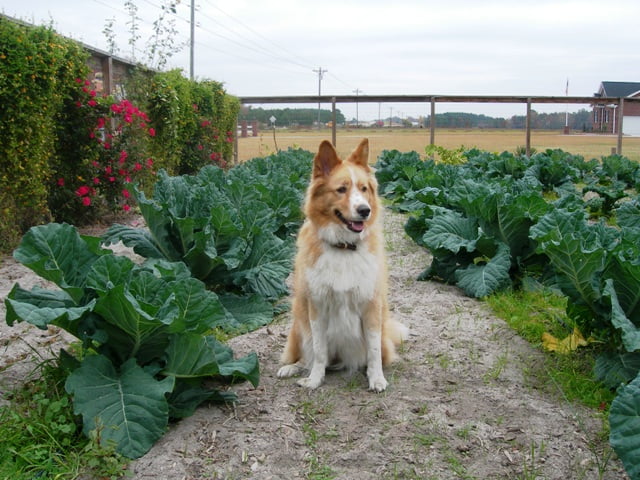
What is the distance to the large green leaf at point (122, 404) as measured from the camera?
8.90 feet

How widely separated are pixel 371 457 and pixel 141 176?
6809 millimetres

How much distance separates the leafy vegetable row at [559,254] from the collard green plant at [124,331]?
1884 mm

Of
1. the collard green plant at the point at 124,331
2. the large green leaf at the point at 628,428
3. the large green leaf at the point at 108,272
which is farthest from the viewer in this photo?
the large green leaf at the point at 108,272

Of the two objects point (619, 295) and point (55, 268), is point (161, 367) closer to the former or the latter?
point (55, 268)

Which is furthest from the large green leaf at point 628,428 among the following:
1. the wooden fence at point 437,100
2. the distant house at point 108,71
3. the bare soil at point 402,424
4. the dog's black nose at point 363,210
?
the wooden fence at point 437,100

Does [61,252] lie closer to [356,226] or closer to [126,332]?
[126,332]

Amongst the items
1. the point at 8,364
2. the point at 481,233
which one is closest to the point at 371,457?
the point at 8,364

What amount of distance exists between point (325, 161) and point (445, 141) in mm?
16359

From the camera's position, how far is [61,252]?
3.14 meters

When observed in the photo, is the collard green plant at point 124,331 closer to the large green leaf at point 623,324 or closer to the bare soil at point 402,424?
the bare soil at point 402,424

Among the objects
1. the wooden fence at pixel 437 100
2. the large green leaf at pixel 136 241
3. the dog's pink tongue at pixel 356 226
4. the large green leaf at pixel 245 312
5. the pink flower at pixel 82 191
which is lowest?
the large green leaf at pixel 245 312

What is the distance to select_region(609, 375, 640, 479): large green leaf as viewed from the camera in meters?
2.23

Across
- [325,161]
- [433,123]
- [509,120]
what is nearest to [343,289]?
[325,161]

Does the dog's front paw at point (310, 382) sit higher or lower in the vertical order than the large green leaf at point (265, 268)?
lower
